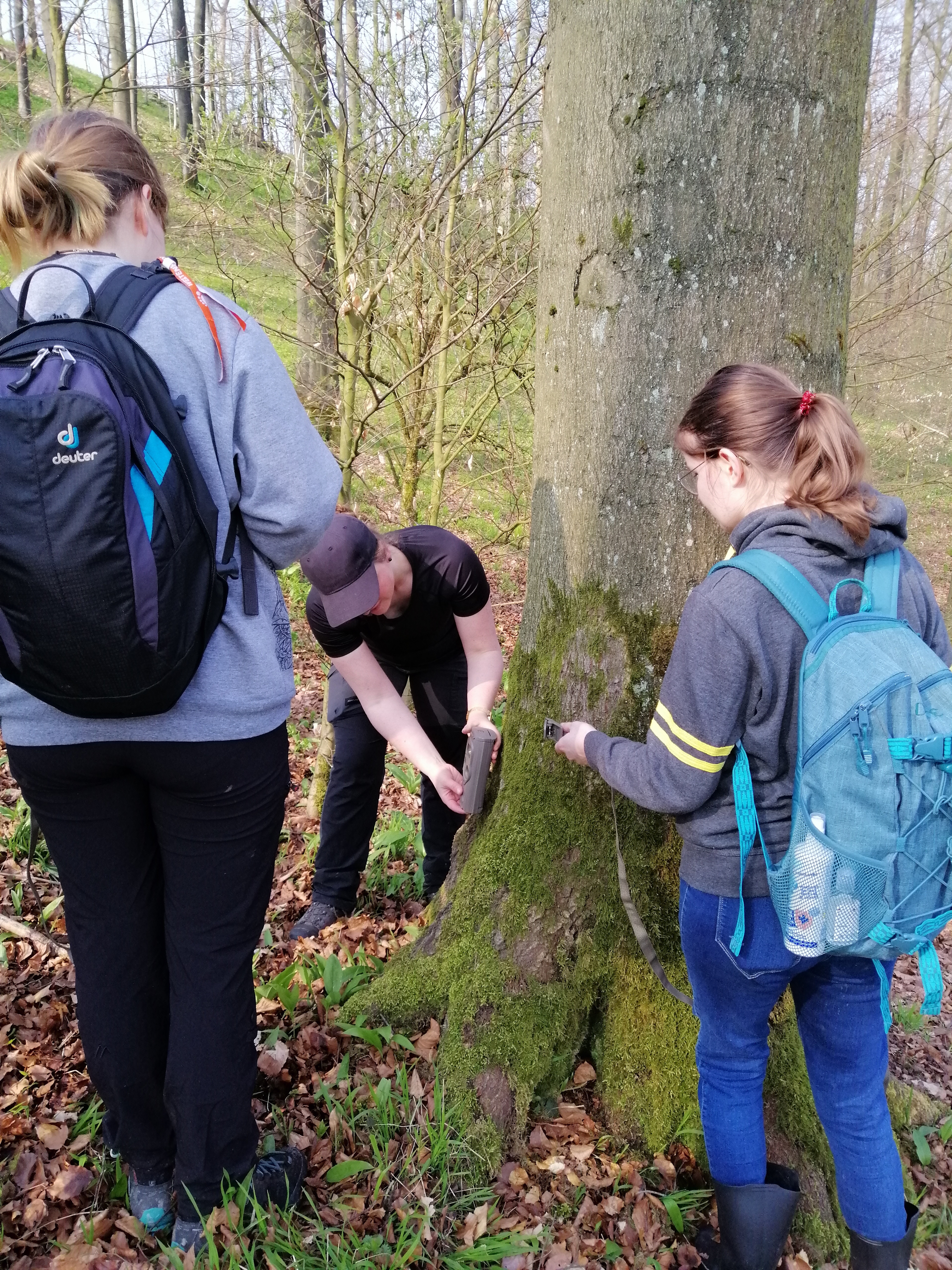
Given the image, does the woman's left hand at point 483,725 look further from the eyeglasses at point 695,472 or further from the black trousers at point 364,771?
the eyeglasses at point 695,472

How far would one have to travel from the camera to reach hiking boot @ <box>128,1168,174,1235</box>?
6.54 ft

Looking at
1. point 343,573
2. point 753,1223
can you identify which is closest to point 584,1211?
point 753,1223

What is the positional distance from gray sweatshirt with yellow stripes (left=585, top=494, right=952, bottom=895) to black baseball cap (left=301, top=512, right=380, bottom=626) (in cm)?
112

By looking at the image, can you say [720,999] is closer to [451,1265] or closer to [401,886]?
[451,1265]

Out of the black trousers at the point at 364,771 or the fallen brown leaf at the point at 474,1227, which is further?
the black trousers at the point at 364,771

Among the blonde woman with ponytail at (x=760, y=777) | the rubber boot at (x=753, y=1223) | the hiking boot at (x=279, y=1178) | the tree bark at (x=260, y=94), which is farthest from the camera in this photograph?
the tree bark at (x=260, y=94)

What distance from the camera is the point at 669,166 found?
6.57 ft

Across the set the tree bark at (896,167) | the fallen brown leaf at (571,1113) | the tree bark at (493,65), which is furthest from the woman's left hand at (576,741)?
the tree bark at (896,167)

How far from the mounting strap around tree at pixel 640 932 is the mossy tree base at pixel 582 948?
37 mm

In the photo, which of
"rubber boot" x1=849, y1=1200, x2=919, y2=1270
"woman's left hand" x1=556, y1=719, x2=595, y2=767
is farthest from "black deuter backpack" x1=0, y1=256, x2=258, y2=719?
"rubber boot" x1=849, y1=1200, x2=919, y2=1270

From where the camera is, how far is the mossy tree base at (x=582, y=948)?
227 cm

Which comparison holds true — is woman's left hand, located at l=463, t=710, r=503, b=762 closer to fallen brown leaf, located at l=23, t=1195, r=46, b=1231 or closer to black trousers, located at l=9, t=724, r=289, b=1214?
black trousers, located at l=9, t=724, r=289, b=1214

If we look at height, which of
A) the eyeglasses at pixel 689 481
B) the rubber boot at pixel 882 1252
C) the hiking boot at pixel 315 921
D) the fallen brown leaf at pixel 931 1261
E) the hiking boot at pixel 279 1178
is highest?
the eyeglasses at pixel 689 481

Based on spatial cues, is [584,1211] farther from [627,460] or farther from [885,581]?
[627,460]
